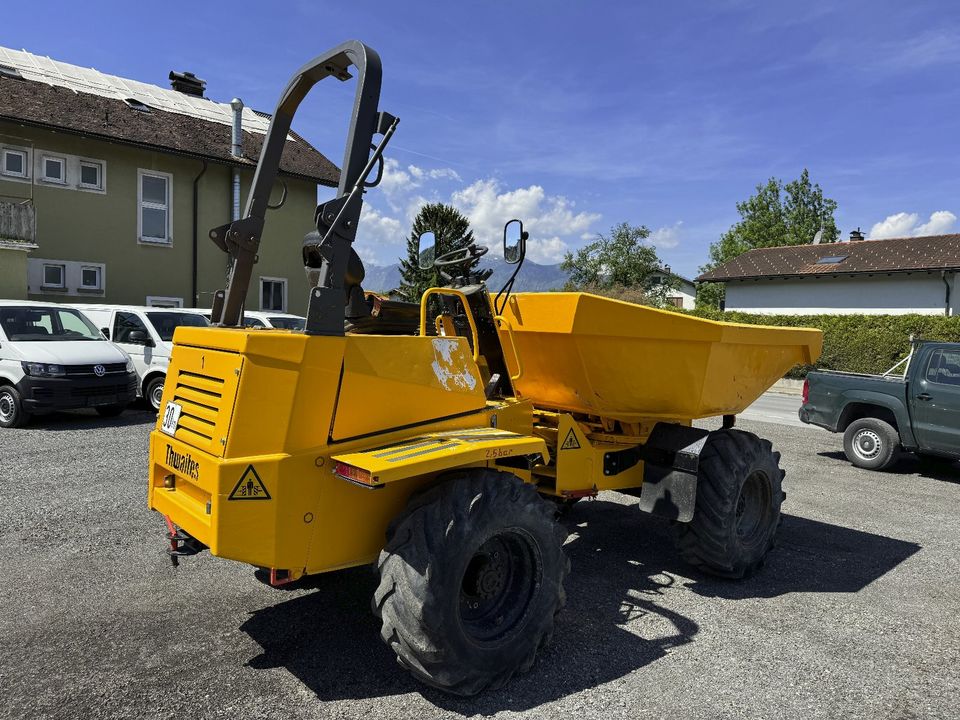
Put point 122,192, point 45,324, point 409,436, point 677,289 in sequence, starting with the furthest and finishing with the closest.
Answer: point 677,289 → point 122,192 → point 45,324 → point 409,436

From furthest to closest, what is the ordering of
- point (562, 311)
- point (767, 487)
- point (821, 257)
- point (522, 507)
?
point (821, 257) < point (767, 487) < point (562, 311) < point (522, 507)

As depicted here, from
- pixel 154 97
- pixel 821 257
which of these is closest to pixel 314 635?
pixel 154 97

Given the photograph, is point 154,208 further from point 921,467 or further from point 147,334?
point 921,467

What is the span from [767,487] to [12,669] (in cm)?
512

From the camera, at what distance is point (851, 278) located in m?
29.6

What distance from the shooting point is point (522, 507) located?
3.67 meters

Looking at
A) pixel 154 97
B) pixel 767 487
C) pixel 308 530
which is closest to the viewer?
pixel 308 530

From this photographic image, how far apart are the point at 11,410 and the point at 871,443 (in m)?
12.7

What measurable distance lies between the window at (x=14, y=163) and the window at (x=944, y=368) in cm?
2015

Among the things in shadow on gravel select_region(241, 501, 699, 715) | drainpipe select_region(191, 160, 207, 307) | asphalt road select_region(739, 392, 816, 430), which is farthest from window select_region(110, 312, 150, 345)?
asphalt road select_region(739, 392, 816, 430)

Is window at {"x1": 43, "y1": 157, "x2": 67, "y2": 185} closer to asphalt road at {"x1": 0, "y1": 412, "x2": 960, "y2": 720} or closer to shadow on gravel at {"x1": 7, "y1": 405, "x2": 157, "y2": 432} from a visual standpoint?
shadow on gravel at {"x1": 7, "y1": 405, "x2": 157, "y2": 432}

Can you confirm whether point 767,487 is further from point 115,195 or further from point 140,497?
point 115,195

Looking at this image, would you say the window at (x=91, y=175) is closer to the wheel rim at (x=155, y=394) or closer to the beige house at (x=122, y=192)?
the beige house at (x=122, y=192)

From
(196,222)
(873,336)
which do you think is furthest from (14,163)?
(873,336)
